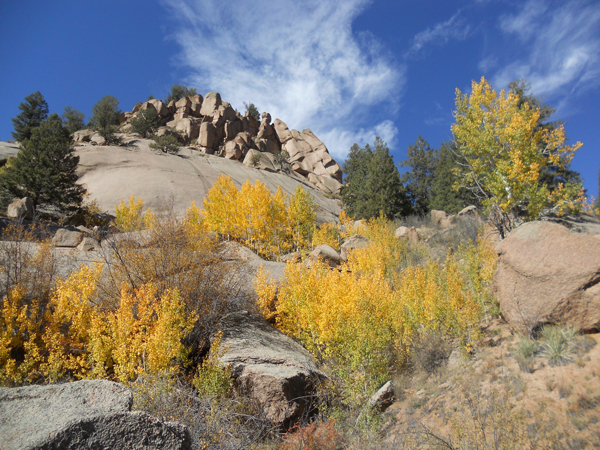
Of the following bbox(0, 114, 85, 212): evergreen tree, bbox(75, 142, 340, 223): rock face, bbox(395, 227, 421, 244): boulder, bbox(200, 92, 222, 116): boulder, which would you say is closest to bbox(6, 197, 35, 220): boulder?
bbox(0, 114, 85, 212): evergreen tree

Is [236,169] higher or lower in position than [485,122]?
higher

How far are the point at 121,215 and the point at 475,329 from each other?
2679cm

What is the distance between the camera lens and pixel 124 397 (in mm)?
3561

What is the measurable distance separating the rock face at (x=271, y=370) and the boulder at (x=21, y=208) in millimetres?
20151

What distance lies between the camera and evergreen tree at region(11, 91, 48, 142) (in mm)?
33438

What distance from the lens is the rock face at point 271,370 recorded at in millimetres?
6449

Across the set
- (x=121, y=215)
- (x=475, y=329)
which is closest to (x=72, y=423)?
(x=475, y=329)

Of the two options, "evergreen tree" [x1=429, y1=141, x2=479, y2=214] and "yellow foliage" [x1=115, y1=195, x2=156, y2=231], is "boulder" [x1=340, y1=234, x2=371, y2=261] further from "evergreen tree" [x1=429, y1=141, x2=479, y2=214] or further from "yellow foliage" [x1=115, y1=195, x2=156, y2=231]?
"yellow foliage" [x1=115, y1=195, x2=156, y2=231]

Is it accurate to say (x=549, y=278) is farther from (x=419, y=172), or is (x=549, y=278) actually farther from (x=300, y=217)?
(x=419, y=172)

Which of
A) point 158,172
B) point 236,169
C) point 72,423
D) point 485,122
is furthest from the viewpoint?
point 236,169

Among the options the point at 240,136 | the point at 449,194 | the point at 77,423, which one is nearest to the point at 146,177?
the point at 240,136

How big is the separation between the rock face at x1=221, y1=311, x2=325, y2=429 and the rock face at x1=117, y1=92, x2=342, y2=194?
45289 millimetres

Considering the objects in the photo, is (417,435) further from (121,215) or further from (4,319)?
(121,215)

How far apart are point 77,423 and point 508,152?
651 inches
